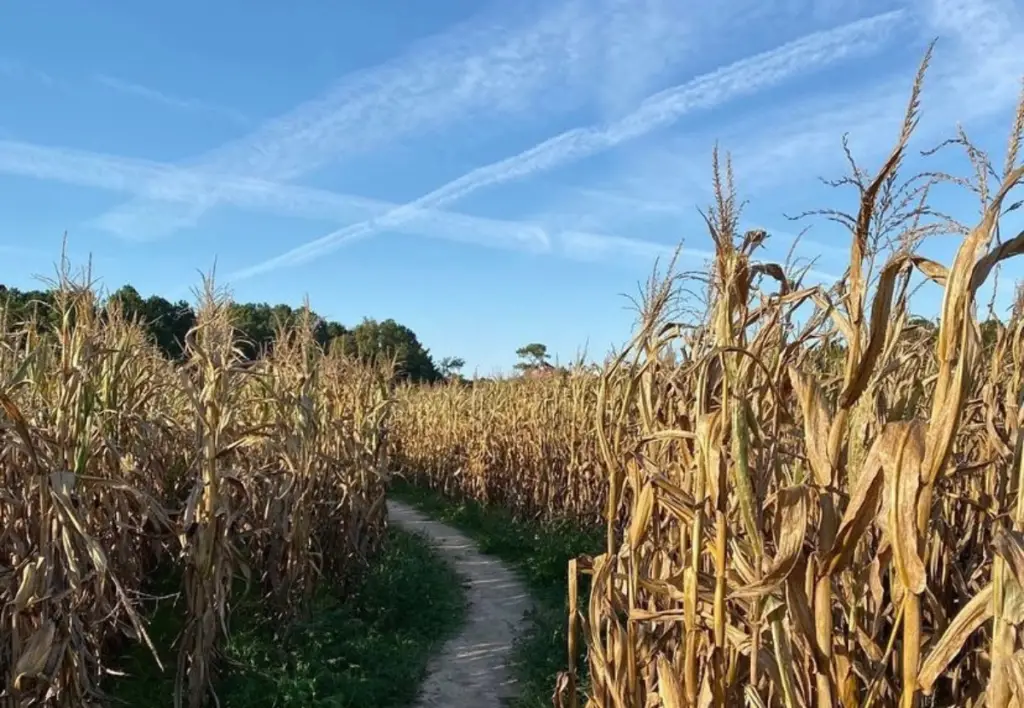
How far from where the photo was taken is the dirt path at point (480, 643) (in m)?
5.19

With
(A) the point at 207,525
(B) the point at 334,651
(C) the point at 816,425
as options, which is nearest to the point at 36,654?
(A) the point at 207,525

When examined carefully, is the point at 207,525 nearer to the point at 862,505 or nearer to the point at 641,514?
the point at 641,514

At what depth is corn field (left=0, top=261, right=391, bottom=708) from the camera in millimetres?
3137

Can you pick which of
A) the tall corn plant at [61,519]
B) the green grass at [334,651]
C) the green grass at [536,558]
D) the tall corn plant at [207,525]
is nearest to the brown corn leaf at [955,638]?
the tall corn plant at [61,519]

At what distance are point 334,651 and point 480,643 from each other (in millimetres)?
1329

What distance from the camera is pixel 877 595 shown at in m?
1.90

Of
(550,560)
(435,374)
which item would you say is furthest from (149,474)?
(435,374)

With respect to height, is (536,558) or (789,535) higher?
(789,535)

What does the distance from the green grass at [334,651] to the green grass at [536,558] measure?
76cm

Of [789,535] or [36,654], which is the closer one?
[789,535]

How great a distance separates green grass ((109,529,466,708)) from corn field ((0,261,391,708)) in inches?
6.4

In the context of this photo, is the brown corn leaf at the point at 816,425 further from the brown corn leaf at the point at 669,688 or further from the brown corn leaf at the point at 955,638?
the brown corn leaf at the point at 669,688

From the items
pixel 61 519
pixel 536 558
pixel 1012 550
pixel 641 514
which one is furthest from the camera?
pixel 536 558

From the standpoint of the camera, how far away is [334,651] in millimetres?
5316
